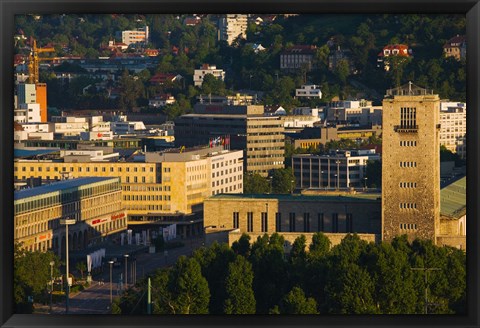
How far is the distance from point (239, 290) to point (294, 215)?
9.38m

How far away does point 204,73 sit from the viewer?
2827 inches

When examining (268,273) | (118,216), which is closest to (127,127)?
(118,216)

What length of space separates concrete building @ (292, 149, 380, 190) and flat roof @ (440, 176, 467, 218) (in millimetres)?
12281

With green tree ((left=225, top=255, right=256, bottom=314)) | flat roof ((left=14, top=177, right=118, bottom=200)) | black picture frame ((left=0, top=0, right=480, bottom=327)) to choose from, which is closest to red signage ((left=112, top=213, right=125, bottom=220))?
flat roof ((left=14, top=177, right=118, bottom=200))

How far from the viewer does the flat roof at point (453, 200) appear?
26.3 m

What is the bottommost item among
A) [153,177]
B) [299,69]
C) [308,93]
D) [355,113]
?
[153,177]

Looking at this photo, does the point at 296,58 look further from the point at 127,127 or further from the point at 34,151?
the point at 34,151

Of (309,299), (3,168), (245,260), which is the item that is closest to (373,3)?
(3,168)

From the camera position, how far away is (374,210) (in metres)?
27.3

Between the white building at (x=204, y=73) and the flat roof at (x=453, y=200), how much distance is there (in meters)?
39.7

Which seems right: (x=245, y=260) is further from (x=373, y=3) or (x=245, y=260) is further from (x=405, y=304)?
(x=373, y=3)

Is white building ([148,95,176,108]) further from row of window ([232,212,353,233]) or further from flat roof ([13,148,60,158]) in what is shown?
row of window ([232,212,353,233])

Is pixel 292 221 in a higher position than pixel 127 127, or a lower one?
lower

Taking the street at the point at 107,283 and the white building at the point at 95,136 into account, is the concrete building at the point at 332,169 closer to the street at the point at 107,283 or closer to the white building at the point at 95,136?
the white building at the point at 95,136
